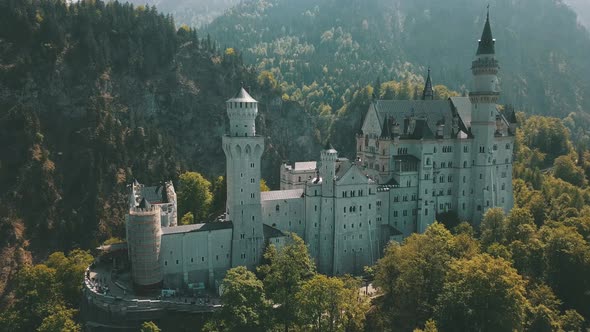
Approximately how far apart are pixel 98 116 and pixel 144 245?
53.9 meters

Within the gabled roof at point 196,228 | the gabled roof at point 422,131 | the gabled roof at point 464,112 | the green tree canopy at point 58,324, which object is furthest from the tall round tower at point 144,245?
the gabled roof at point 464,112

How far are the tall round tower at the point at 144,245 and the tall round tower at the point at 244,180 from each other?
10.4m

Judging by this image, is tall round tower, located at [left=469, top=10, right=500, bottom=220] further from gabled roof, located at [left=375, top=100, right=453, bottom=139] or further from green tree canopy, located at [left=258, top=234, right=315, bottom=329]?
green tree canopy, located at [left=258, top=234, right=315, bottom=329]

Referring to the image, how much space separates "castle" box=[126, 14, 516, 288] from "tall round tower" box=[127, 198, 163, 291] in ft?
0.40

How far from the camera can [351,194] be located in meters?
73.6

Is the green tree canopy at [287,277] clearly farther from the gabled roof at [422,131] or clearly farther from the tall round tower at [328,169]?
the gabled roof at [422,131]

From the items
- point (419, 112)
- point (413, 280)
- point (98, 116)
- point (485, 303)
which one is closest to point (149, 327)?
point (413, 280)

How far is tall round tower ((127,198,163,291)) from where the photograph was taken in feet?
205

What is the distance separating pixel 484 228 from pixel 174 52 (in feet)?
319

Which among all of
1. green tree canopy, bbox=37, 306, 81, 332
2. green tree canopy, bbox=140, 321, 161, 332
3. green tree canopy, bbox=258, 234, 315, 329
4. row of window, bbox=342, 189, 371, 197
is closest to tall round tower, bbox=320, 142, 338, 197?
row of window, bbox=342, 189, 371, 197

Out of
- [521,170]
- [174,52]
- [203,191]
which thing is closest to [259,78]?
[174,52]

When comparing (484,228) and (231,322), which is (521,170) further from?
(231,322)

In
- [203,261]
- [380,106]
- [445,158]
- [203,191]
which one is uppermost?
[380,106]

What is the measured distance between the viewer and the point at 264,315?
5662cm
